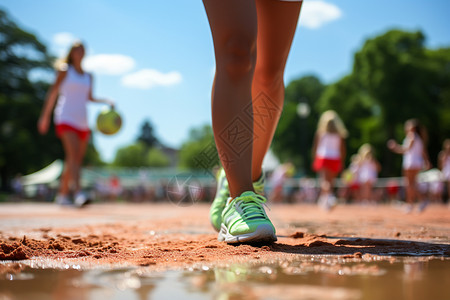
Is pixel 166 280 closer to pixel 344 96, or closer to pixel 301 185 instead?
pixel 301 185

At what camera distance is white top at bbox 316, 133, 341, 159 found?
9.33 m

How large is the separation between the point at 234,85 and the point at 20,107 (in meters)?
35.2

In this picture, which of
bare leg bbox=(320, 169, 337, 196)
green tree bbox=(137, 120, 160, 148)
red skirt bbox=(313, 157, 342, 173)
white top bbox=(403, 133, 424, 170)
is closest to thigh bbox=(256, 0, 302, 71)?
bare leg bbox=(320, 169, 337, 196)

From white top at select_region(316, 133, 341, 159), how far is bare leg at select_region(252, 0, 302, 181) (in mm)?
6931

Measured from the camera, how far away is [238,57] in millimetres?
1980

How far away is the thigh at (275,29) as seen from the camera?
2.42 meters

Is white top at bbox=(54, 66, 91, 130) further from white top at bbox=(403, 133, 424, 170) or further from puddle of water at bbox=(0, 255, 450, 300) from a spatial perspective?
white top at bbox=(403, 133, 424, 170)

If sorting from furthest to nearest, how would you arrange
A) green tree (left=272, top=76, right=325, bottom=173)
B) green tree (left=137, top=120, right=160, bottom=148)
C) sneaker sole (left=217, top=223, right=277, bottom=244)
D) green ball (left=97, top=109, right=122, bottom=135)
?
green tree (left=137, top=120, right=160, bottom=148)
green tree (left=272, top=76, right=325, bottom=173)
green ball (left=97, top=109, right=122, bottom=135)
sneaker sole (left=217, top=223, right=277, bottom=244)

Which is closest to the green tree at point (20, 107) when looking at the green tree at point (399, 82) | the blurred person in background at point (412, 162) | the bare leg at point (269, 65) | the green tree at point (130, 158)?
the green tree at point (399, 82)

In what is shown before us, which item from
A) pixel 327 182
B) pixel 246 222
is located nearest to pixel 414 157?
pixel 327 182

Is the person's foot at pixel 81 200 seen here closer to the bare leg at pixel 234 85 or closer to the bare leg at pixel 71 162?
the bare leg at pixel 71 162

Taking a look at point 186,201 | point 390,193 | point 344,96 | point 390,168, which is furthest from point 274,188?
point 344,96

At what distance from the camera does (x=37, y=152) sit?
33188mm

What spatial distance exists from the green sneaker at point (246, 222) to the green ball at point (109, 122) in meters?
5.89
